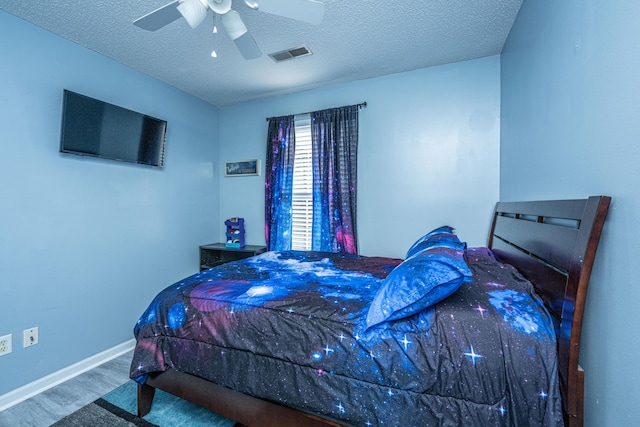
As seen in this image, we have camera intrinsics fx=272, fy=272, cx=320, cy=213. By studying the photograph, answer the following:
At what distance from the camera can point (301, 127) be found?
3.36 meters

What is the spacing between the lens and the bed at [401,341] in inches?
37.7

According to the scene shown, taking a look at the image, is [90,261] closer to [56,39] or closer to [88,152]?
[88,152]

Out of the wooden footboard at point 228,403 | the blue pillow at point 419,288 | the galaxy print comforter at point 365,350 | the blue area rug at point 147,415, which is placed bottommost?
the blue area rug at point 147,415

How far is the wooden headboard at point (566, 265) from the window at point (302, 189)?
2.21 m

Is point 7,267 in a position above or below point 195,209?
below

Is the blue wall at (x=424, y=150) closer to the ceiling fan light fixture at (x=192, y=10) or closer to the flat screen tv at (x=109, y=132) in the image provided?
the flat screen tv at (x=109, y=132)

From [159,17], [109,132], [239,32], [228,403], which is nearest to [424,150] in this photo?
[239,32]

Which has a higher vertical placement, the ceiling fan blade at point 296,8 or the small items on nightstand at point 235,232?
the ceiling fan blade at point 296,8

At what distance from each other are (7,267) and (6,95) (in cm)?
119

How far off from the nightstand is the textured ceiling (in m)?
1.95

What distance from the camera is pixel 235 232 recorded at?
3609 mm

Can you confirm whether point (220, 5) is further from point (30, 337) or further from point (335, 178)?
point (30, 337)

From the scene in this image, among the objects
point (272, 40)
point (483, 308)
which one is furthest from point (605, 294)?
point (272, 40)

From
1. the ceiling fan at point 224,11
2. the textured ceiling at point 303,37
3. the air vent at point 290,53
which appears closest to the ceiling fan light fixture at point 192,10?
the ceiling fan at point 224,11
